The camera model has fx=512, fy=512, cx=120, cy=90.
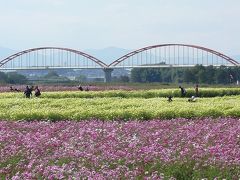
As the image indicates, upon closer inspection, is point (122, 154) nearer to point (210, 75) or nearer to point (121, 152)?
point (121, 152)

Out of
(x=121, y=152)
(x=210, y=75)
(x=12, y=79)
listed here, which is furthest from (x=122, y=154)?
(x=12, y=79)

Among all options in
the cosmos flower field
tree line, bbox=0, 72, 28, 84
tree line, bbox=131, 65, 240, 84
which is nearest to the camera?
the cosmos flower field

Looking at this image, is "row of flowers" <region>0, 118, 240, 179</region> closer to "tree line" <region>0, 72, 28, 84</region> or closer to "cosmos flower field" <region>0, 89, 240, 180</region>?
"cosmos flower field" <region>0, 89, 240, 180</region>

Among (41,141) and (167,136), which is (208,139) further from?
(41,141)

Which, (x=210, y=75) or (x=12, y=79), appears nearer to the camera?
(x=210, y=75)

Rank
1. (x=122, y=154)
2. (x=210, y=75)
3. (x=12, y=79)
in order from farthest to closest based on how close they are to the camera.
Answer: (x=12, y=79)
(x=210, y=75)
(x=122, y=154)

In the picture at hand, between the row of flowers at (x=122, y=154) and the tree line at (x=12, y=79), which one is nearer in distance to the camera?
the row of flowers at (x=122, y=154)

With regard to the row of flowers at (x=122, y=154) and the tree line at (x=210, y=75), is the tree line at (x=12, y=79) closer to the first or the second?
the tree line at (x=210, y=75)

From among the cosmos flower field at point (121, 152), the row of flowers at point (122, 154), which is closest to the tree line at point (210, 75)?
the cosmos flower field at point (121, 152)

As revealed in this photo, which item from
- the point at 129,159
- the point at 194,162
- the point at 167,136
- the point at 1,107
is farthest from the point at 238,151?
the point at 1,107

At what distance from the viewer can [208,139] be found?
11305 millimetres

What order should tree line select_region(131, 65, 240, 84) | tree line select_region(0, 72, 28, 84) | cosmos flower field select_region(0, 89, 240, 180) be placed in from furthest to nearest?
tree line select_region(0, 72, 28, 84)
tree line select_region(131, 65, 240, 84)
cosmos flower field select_region(0, 89, 240, 180)

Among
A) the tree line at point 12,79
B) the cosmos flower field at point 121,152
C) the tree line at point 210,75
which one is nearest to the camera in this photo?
the cosmos flower field at point 121,152

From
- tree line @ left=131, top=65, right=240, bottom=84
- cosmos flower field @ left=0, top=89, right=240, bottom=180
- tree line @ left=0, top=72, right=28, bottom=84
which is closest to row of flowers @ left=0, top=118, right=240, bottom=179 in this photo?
cosmos flower field @ left=0, top=89, right=240, bottom=180
